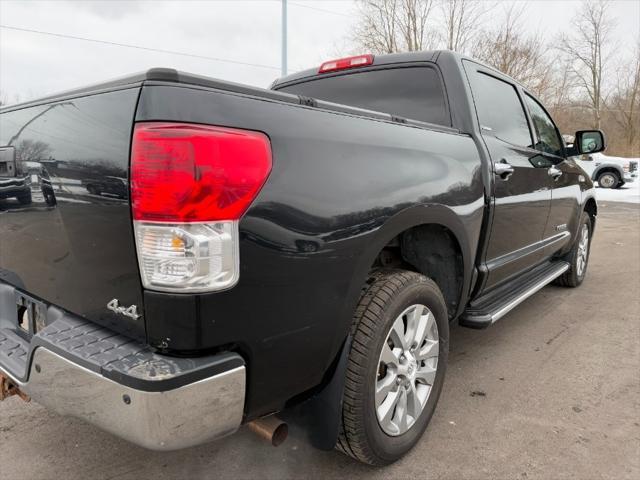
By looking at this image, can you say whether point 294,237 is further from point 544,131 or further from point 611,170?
point 611,170

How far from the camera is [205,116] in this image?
1353 millimetres

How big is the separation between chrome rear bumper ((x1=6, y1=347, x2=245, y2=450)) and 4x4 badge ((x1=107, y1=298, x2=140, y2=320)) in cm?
19

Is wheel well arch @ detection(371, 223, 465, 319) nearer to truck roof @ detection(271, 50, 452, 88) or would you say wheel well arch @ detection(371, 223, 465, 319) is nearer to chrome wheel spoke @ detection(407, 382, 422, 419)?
chrome wheel spoke @ detection(407, 382, 422, 419)

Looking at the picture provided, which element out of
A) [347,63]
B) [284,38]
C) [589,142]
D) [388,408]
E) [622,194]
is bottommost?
[622,194]

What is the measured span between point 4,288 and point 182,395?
1.32 meters

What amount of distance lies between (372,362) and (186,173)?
1.05 m

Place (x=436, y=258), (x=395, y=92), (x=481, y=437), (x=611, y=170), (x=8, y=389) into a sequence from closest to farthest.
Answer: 1. (x=8, y=389)
2. (x=481, y=437)
3. (x=436, y=258)
4. (x=395, y=92)
5. (x=611, y=170)

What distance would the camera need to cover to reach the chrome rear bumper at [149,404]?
4.28ft

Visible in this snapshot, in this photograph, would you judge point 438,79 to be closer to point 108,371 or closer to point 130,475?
point 108,371

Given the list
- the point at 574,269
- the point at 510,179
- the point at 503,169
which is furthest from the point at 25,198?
the point at 574,269

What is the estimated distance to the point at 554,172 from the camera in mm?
3809

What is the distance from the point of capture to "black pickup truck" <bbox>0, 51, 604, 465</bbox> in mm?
1338

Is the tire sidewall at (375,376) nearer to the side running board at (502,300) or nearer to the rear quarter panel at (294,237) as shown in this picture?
the rear quarter panel at (294,237)

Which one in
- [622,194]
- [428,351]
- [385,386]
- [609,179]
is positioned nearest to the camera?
[385,386]
